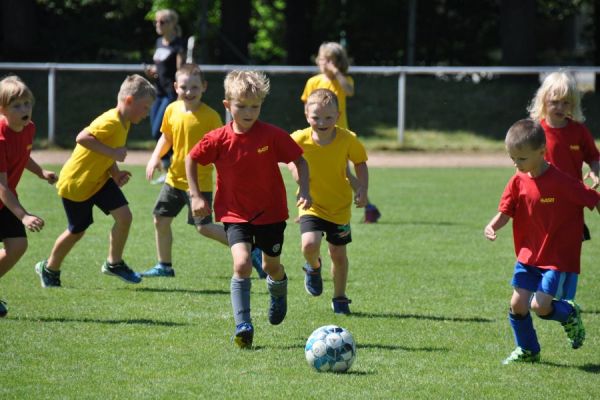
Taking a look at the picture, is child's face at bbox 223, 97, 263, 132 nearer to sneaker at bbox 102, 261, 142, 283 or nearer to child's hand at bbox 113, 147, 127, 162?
child's hand at bbox 113, 147, 127, 162

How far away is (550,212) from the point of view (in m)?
6.38

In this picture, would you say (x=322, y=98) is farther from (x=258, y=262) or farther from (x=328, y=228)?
(x=258, y=262)

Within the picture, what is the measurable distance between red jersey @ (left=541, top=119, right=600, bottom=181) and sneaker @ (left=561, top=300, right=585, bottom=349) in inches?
59.8

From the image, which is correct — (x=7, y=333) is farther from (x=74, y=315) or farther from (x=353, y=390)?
(x=353, y=390)

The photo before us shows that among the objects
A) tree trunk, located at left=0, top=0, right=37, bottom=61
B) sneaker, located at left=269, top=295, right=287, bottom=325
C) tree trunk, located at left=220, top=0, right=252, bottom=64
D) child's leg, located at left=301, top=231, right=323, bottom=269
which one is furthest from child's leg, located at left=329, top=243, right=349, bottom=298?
tree trunk, located at left=220, top=0, right=252, bottom=64

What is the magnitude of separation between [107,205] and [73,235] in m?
0.35

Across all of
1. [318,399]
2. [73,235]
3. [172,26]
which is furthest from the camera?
[172,26]

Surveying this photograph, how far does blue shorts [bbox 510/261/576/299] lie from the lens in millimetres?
6371

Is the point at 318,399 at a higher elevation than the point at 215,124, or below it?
below

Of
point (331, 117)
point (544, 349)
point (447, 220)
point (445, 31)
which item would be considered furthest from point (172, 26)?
point (445, 31)

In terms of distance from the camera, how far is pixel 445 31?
33.4 metres

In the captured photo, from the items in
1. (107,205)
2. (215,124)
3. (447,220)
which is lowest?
(447,220)

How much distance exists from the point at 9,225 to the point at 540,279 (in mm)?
3553

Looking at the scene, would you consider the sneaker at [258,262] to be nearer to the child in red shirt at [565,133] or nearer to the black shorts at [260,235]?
the black shorts at [260,235]
